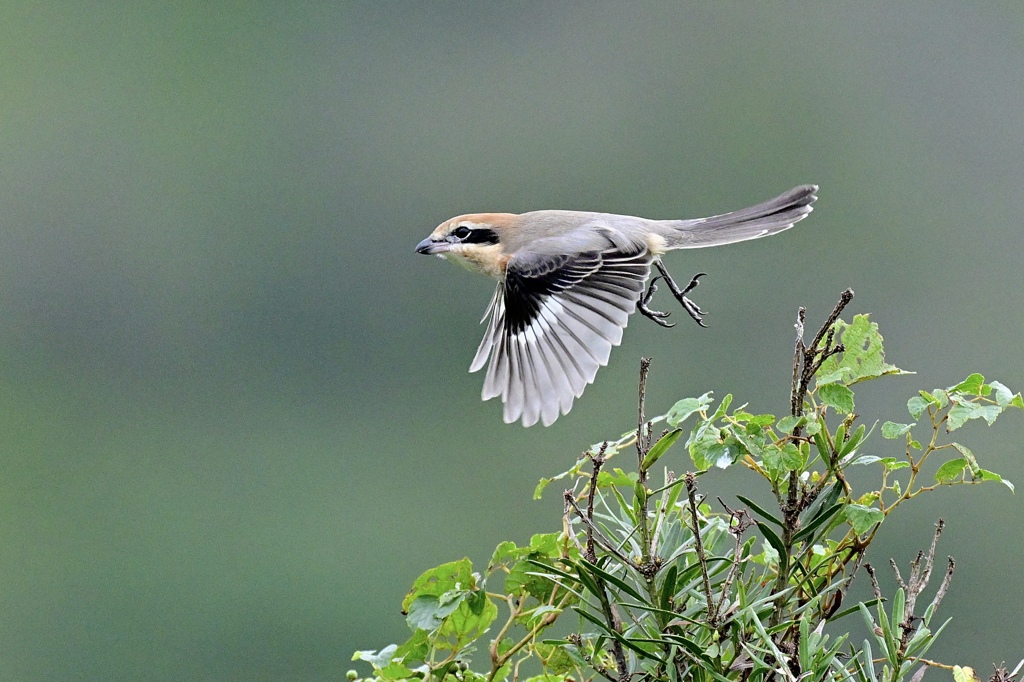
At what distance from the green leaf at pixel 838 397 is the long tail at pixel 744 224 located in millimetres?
1205

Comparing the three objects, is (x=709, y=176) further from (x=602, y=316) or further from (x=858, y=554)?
(x=858, y=554)

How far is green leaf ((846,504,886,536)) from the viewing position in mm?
855

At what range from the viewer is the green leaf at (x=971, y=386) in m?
0.88

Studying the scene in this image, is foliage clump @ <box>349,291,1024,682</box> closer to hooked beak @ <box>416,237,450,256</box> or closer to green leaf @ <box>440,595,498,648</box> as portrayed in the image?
green leaf @ <box>440,595,498,648</box>

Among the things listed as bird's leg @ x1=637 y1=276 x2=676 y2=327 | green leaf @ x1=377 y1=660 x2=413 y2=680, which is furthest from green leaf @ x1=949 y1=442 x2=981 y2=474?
bird's leg @ x1=637 y1=276 x2=676 y2=327

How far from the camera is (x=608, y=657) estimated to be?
3.15ft

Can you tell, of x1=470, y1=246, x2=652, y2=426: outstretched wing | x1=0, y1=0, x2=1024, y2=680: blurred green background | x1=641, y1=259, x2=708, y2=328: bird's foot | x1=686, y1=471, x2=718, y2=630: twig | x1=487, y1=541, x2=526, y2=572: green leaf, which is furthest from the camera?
x1=0, y1=0, x2=1024, y2=680: blurred green background

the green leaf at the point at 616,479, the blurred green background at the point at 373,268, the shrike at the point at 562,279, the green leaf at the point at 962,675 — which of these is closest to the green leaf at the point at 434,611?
the green leaf at the point at 616,479

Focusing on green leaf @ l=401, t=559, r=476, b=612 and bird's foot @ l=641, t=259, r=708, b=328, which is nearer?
green leaf @ l=401, t=559, r=476, b=612

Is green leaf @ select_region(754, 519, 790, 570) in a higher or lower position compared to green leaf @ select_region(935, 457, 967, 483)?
lower

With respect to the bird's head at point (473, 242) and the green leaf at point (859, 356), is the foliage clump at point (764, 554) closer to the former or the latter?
the green leaf at point (859, 356)

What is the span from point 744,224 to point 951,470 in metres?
1.31

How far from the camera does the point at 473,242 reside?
2.08 meters

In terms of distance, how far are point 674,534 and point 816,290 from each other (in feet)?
32.7
